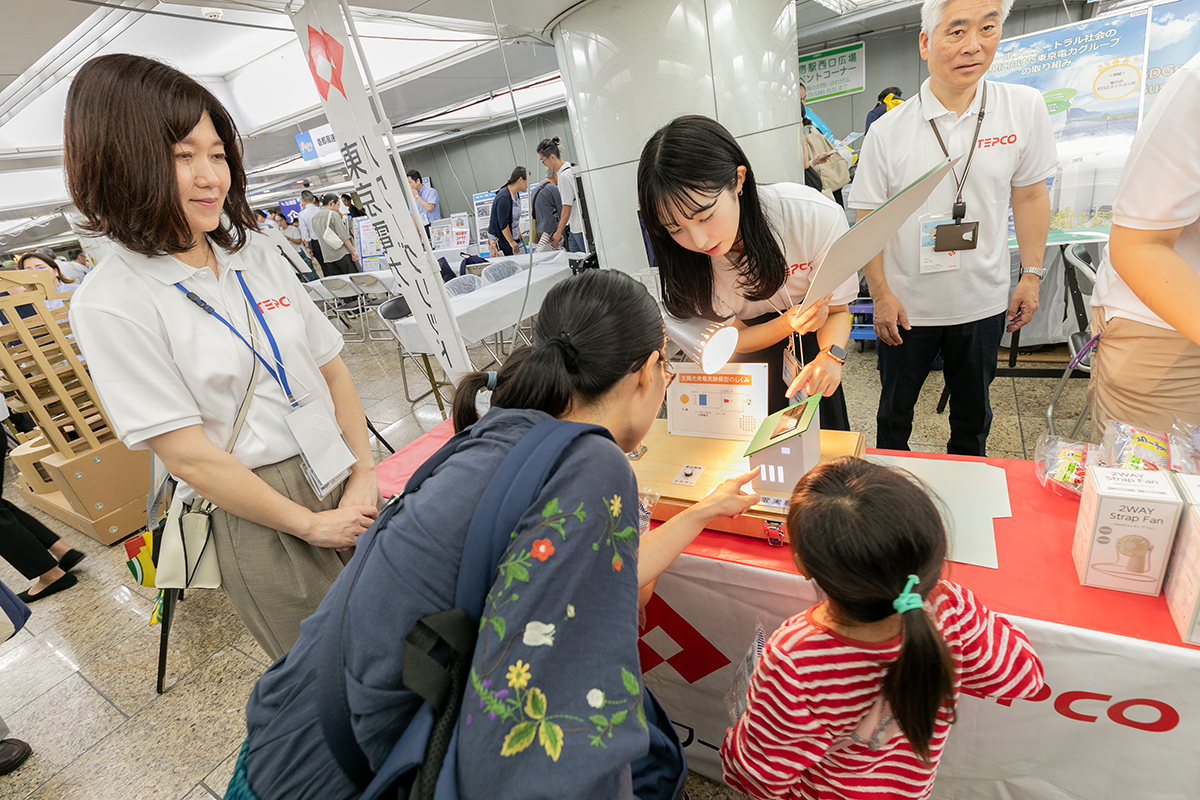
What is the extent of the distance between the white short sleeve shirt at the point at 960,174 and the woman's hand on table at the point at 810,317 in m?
0.48

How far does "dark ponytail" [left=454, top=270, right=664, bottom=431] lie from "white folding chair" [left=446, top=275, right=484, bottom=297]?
3.73 meters

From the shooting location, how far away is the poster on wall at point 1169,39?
3.79m

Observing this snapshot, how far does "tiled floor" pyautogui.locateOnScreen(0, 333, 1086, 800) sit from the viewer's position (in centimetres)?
174

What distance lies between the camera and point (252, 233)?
3.98ft

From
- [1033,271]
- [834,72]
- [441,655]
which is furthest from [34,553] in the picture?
[834,72]

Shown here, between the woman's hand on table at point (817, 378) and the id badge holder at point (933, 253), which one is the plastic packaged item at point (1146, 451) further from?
Result: the id badge holder at point (933, 253)

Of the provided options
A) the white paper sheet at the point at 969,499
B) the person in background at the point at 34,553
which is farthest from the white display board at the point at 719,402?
the person in background at the point at 34,553

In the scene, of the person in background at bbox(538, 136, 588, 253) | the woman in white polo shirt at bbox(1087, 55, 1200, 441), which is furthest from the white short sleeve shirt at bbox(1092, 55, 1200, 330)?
the person in background at bbox(538, 136, 588, 253)

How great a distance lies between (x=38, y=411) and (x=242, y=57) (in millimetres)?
4201

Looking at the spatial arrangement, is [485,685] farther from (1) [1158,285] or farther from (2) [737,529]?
(1) [1158,285]

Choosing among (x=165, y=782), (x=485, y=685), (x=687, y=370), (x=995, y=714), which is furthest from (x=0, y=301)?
(x=995, y=714)

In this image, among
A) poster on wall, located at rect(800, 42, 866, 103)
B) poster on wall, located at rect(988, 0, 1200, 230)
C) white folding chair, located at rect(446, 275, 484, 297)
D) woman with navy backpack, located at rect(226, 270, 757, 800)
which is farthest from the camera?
poster on wall, located at rect(800, 42, 866, 103)

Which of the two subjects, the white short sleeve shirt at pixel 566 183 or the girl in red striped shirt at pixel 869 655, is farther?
the white short sleeve shirt at pixel 566 183

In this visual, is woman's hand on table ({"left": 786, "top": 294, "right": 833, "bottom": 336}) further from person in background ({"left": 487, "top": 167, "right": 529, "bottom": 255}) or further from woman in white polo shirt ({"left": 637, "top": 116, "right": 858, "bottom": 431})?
person in background ({"left": 487, "top": 167, "right": 529, "bottom": 255})
